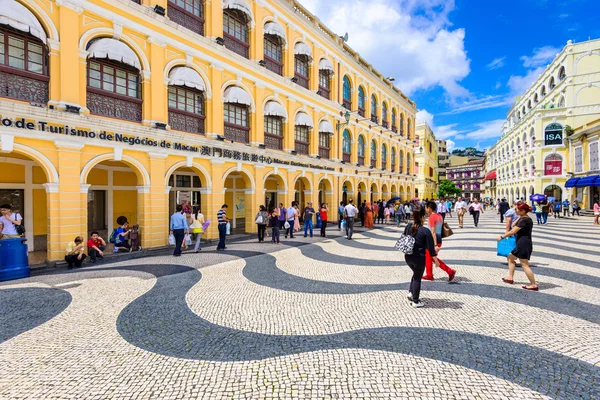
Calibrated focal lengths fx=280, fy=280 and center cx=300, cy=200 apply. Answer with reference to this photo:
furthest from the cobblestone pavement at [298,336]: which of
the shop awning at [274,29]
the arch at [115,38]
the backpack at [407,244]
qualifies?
the shop awning at [274,29]

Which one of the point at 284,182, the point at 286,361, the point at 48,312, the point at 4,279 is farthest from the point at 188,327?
the point at 284,182

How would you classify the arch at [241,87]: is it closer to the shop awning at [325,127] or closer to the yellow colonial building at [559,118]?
the shop awning at [325,127]

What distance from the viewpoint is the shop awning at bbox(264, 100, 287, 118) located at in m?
15.1

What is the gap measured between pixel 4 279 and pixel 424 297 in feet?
31.7

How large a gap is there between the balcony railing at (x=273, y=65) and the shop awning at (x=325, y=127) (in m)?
4.42

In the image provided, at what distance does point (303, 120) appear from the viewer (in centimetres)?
1734

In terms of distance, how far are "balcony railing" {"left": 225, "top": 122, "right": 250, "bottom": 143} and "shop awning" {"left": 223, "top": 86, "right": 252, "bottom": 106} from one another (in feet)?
3.80

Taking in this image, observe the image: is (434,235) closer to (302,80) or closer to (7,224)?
(7,224)

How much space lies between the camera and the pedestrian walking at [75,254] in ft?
26.5

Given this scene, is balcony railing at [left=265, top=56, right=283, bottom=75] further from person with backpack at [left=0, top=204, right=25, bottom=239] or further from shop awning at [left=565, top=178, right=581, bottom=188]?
shop awning at [left=565, top=178, right=581, bottom=188]

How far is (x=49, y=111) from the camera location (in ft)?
26.7

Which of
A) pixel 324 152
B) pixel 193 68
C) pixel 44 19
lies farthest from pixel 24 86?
pixel 324 152

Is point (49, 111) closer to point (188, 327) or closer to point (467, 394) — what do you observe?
point (188, 327)

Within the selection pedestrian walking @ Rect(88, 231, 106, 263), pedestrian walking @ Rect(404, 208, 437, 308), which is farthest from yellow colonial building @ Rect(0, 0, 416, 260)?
pedestrian walking @ Rect(404, 208, 437, 308)
